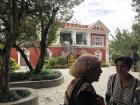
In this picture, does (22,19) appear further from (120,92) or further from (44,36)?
(120,92)

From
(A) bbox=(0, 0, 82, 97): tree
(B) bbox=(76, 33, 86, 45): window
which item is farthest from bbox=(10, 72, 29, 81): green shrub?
(B) bbox=(76, 33, 86, 45): window

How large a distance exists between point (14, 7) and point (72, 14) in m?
9.01

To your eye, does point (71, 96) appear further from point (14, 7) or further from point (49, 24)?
point (49, 24)

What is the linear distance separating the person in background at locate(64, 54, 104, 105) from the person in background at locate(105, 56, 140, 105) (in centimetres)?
117

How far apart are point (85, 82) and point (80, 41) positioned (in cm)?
4640

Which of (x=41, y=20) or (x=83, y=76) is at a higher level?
(x=41, y=20)

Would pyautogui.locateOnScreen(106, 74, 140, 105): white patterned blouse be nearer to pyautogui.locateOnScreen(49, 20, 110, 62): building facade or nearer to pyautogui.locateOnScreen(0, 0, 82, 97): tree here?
pyautogui.locateOnScreen(0, 0, 82, 97): tree

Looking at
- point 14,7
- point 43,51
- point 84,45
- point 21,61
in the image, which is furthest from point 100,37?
point 14,7

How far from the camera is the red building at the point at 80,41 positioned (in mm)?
45406

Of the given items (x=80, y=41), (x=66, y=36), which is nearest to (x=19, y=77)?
(x=66, y=36)

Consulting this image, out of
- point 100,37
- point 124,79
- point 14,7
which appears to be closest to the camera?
point 124,79

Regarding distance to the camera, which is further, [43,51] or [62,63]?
[62,63]

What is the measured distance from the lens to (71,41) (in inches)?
1860

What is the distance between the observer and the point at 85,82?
3102 millimetres
